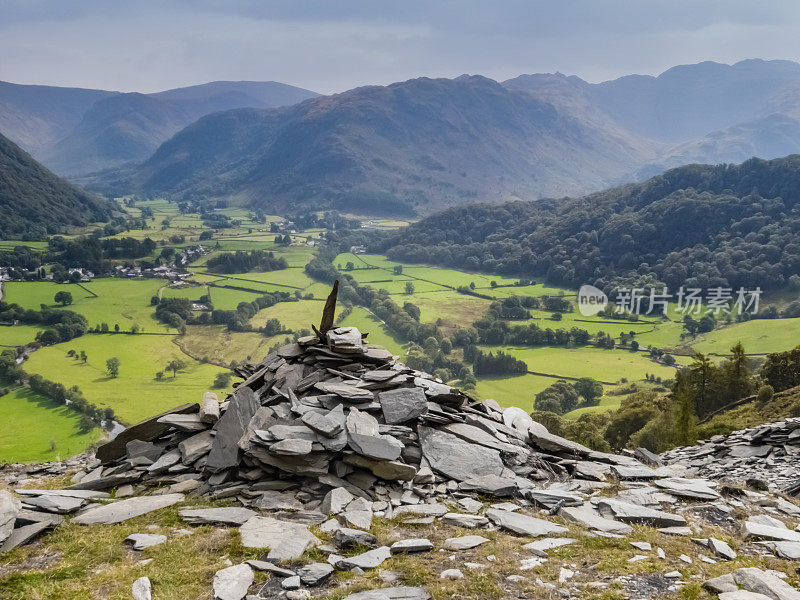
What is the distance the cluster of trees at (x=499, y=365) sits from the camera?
96.0 metres

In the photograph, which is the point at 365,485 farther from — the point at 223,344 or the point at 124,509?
the point at 223,344

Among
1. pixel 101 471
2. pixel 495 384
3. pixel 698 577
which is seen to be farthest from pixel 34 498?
pixel 495 384

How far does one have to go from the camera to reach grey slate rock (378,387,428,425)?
15969 mm

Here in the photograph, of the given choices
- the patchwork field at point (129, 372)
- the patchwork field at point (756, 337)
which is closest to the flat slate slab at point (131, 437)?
the patchwork field at point (129, 372)

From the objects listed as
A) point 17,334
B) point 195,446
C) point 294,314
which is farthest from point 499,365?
point 17,334

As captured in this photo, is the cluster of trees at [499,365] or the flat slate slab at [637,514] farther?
the cluster of trees at [499,365]

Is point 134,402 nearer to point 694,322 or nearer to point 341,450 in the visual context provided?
point 341,450

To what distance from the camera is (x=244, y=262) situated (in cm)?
17612

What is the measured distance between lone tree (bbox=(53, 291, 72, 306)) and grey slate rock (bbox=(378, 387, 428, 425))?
130 metres

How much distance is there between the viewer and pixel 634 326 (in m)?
126

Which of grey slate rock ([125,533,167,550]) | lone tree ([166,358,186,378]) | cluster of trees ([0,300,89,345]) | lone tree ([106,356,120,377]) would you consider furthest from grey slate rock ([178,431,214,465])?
cluster of trees ([0,300,89,345])

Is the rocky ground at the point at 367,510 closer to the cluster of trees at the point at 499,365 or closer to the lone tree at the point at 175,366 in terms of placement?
the lone tree at the point at 175,366

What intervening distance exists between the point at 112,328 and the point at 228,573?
115 meters

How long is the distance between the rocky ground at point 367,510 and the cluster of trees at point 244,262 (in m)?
159
